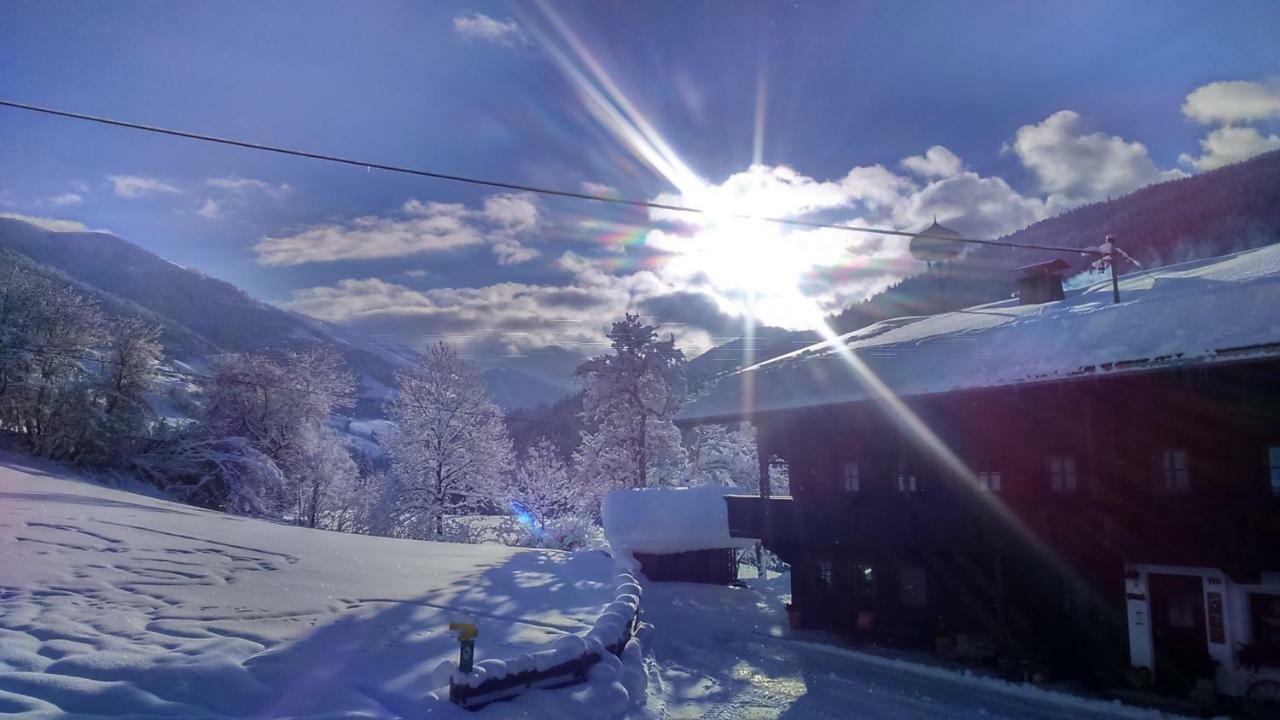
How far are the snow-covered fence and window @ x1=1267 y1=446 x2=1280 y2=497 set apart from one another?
11.6m

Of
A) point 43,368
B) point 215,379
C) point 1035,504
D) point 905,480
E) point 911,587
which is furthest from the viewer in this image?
point 215,379

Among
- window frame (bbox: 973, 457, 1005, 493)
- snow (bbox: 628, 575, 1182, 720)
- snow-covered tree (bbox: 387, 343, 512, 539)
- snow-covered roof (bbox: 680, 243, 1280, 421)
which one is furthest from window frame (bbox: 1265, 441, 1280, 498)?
snow-covered tree (bbox: 387, 343, 512, 539)

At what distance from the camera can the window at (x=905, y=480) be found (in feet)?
60.7

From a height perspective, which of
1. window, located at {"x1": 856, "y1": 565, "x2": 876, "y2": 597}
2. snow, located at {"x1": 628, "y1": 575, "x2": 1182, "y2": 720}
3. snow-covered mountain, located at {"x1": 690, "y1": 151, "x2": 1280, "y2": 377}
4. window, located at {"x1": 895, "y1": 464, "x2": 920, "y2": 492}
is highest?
snow-covered mountain, located at {"x1": 690, "y1": 151, "x2": 1280, "y2": 377}

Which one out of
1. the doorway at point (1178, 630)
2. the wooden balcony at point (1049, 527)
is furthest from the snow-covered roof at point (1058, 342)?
the doorway at point (1178, 630)

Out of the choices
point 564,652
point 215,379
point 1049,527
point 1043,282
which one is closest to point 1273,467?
point 1049,527

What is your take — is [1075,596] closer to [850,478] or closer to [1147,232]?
[850,478]

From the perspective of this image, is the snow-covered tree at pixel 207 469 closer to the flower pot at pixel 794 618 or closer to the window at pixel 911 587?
the flower pot at pixel 794 618

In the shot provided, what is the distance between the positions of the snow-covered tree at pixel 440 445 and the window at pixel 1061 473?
26.2 m

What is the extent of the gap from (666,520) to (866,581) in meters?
9.78

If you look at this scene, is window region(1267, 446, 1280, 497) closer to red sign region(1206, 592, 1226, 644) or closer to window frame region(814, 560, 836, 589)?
red sign region(1206, 592, 1226, 644)

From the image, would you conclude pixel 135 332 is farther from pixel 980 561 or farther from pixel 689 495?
pixel 980 561

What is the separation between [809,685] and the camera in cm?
1492

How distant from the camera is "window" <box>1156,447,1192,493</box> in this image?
46.8 ft
